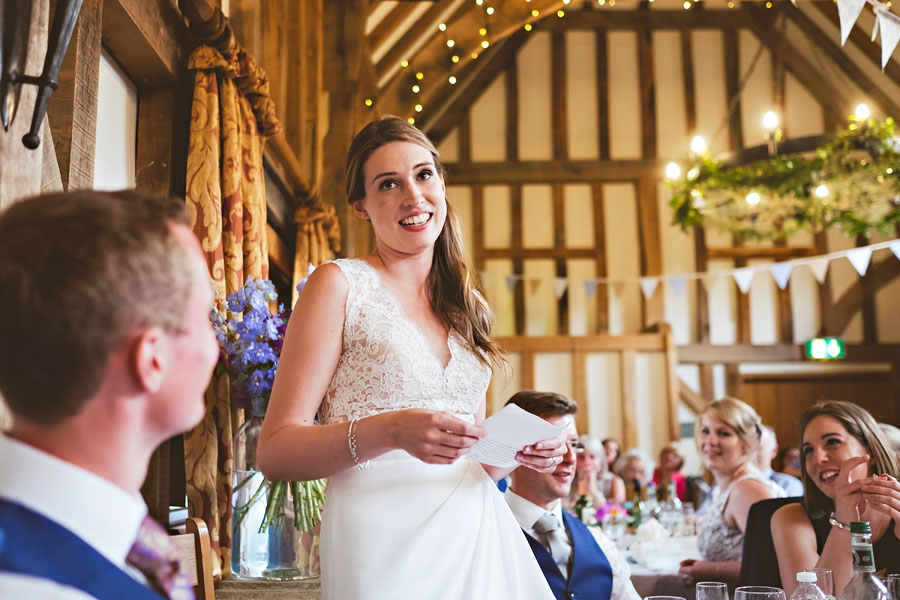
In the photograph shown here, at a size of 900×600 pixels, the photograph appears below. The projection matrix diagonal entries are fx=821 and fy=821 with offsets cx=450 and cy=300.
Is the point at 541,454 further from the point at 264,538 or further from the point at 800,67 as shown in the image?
the point at 800,67

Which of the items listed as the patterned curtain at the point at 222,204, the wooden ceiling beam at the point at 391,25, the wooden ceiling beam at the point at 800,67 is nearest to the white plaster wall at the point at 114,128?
the patterned curtain at the point at 222,204

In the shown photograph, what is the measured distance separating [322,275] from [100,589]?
87cm

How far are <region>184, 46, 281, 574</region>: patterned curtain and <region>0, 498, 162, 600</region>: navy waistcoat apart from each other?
1754 mm

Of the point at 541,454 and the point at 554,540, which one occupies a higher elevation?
the point at 541,454

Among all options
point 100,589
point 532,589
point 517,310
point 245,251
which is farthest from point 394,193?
point 517,310

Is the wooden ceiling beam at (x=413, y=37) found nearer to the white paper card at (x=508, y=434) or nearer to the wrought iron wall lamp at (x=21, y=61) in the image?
the wrought iron wall lamp at (x=21, y=61)

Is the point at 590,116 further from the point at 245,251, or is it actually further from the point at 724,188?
the point at 245,251

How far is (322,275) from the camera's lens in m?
1.41

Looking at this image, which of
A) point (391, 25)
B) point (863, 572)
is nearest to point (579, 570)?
point (863, 572)

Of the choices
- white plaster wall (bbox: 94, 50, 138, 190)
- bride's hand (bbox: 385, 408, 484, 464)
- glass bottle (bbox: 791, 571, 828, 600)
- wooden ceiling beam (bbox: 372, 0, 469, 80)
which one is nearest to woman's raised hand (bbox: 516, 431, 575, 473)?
bride's hand (bbox: 385, 408, 484, 464)

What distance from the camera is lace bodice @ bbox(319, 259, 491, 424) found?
138cm

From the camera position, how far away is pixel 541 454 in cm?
140

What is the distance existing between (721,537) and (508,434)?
8.26 feet

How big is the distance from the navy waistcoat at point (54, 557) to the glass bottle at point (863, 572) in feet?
4.75
